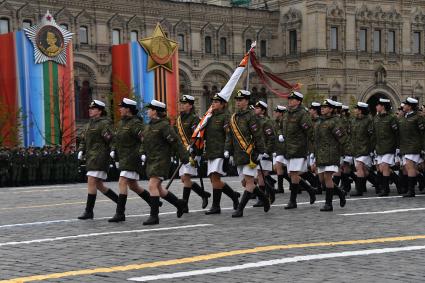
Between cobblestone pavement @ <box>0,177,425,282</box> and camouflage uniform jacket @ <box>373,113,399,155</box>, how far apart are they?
2.65 m

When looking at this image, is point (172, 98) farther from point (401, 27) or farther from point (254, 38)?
point (401, 27)

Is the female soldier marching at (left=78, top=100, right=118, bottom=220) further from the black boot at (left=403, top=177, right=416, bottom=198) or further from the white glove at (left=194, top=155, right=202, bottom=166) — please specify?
the black boot at (left=403, top=177, right=416, bottom=198)

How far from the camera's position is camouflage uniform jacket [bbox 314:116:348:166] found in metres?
13.5

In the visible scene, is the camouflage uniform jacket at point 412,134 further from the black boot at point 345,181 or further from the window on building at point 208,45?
the window on building at point 208,45

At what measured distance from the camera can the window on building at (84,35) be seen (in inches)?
1769

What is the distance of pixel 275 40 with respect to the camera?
53969 mm

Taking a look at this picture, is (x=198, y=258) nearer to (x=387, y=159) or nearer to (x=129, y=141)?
(x=129, y=141)

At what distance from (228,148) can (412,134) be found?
513cm

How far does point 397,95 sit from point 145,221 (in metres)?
45.5

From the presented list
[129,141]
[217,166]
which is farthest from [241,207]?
[129,141]

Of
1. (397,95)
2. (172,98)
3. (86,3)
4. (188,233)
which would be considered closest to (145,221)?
(188,233)

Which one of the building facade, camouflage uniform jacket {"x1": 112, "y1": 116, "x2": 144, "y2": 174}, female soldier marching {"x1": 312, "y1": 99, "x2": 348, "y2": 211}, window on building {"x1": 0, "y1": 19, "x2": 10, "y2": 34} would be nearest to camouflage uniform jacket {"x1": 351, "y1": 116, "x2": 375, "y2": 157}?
female soldier marching {"x1": 312, "y1": 99, "x2": 348, "y2": 211}

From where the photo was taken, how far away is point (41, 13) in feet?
142

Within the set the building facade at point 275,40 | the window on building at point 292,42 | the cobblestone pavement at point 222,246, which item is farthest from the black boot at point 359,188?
the window on building at point 292,42
